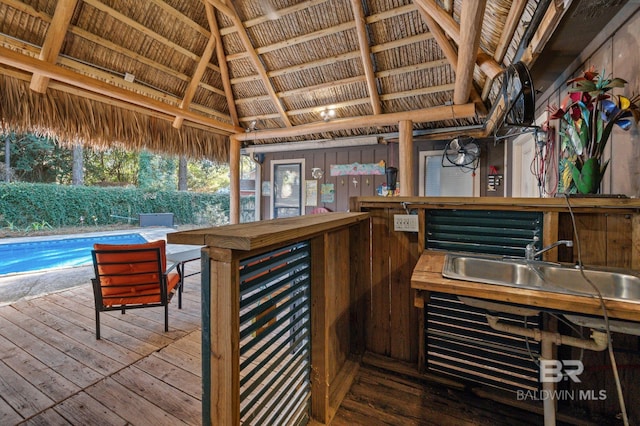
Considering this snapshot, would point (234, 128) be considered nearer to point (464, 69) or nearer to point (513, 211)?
point (464, 69)

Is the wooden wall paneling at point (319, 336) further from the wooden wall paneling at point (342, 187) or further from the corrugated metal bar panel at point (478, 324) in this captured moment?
the wooden wall paneling at point (342, 187)

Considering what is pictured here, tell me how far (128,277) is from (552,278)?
2.94 m

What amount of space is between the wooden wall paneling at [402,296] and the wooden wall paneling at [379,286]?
34 millimetres

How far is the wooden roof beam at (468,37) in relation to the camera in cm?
172

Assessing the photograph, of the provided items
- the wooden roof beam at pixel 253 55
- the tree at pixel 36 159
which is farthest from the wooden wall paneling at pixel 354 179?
the tree at pixel 36 159

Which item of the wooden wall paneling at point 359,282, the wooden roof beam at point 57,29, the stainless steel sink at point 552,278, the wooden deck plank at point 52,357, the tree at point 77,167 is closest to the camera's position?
the stainless steel sink at point 552,278

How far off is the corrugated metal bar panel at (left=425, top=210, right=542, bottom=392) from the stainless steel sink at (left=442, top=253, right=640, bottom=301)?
14 cm

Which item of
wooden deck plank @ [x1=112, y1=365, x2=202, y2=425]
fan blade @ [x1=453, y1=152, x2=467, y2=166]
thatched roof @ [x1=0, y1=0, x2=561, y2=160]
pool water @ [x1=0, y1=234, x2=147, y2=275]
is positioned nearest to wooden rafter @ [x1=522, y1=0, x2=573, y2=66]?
thatched roof @ [x1=0, y1=0, x2=561, y2=160]

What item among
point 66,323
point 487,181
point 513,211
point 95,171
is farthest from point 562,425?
point 95,171

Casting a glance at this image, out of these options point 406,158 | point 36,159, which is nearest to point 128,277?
point 406,158

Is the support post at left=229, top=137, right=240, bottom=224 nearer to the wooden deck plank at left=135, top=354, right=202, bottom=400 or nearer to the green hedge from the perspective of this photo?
the wooden deck plank at left=135, top=354, right=202, bottom=400

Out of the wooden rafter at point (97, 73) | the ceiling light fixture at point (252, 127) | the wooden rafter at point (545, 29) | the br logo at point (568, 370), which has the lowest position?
the br logo at point (568, 370)

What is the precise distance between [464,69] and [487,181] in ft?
7.81

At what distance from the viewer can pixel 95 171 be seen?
1213 cm
